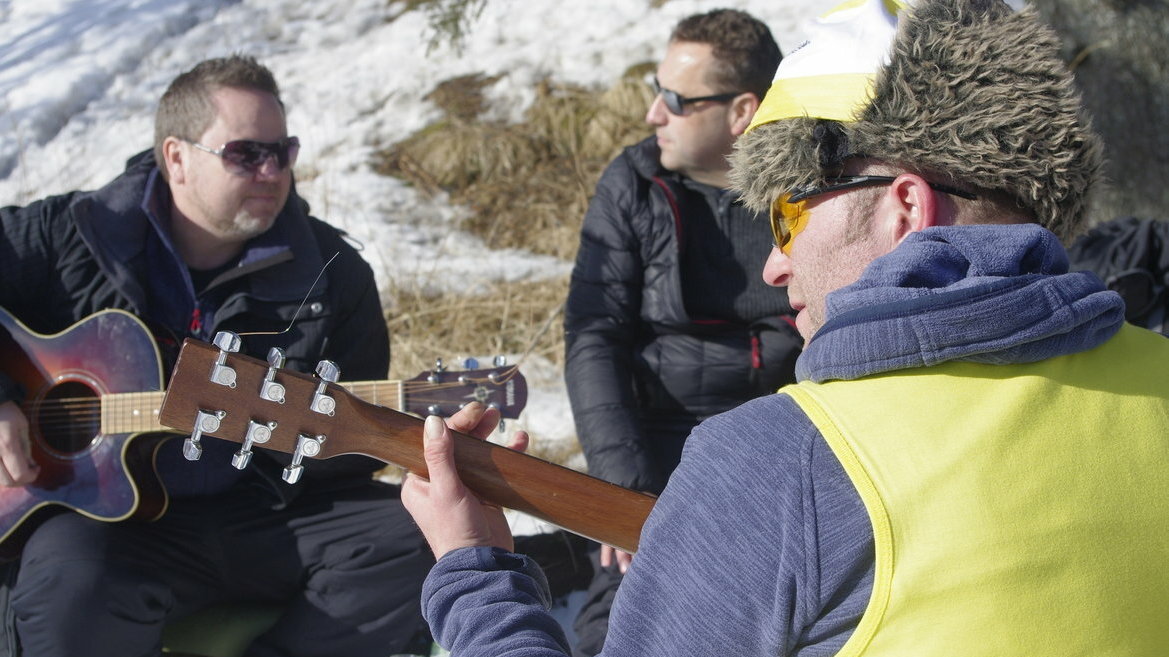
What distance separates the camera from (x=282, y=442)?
1.79 metres

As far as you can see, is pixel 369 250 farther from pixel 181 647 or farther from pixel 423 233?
pixel 181 647

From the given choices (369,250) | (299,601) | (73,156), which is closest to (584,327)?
(299,601)

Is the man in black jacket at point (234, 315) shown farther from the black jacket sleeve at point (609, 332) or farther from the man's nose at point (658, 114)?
the man's nose at point (658, 114)

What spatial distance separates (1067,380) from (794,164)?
51cm

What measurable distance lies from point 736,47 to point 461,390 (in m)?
1.53

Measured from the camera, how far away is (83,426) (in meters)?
2.79

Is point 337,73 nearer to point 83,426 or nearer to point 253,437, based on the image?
point 83,426

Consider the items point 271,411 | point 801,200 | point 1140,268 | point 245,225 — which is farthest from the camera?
point 1140,268

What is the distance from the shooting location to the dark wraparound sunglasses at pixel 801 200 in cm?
142

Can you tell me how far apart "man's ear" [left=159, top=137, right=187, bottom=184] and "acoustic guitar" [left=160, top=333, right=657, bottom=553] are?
5.37 ft

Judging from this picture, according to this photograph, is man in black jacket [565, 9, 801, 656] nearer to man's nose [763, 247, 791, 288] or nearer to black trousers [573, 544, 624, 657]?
black trousers [573, 544, 624, 657]

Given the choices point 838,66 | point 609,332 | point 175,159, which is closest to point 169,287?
point 175,159

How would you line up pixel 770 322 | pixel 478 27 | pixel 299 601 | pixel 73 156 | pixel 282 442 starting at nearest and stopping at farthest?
pixel 282 442 < pixel 299 601 < pixel 770 322 < pixel 73 156 < pixel 478 27

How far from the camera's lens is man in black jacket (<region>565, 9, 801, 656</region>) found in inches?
128
